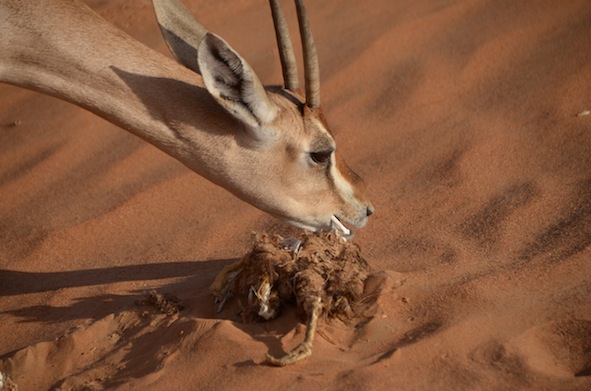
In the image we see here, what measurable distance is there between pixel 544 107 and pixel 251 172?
2.74 metres

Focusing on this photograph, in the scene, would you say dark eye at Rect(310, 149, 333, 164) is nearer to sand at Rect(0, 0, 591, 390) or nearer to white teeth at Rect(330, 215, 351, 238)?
white teeth at Rect(330, 215, 351, 238)

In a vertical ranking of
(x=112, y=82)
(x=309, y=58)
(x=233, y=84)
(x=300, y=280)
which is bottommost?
(x=300, y=280)

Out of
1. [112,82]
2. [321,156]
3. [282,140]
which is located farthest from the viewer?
[321,156]

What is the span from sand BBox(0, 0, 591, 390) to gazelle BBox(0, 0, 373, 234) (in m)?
0.70

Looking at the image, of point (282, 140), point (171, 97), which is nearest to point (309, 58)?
point (282, 140)

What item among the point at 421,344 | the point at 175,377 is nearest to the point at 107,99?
the point at 175,377

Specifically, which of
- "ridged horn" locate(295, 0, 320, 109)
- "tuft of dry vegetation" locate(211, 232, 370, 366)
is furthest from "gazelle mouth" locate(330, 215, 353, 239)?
"ridged horn" locate(295, 0, 320, 109)

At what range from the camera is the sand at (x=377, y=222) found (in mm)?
3303

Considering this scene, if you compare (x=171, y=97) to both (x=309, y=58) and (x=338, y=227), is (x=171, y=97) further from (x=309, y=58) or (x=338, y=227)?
(x=338, y=227)

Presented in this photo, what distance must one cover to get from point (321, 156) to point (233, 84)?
0.68 meters

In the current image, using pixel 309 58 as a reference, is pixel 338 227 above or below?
below

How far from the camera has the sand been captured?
3303mm

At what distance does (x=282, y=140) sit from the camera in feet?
13.0

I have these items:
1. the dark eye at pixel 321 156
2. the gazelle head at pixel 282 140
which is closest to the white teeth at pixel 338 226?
the gazelle head at pixel 282 140
